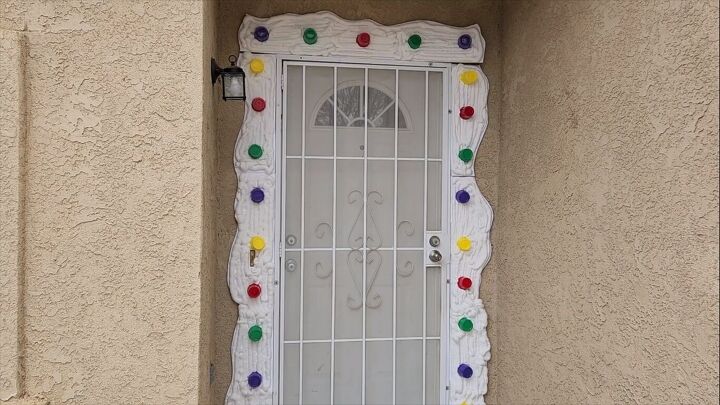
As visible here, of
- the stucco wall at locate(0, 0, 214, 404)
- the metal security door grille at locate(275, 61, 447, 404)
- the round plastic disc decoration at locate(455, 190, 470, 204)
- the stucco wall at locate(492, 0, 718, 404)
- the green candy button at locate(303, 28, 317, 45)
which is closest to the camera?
the stucco wall at locate(492, 0, 718, 404)

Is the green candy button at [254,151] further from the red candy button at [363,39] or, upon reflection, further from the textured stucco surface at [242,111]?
the red candy button at [363,39]

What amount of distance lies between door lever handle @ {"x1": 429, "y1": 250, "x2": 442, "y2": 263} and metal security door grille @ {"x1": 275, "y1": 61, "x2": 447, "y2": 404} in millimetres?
33

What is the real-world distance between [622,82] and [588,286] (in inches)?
56.5

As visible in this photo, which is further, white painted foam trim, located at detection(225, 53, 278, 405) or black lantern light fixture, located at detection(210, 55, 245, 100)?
white painted foam trim, located at detection(225, 53, 278, 405)

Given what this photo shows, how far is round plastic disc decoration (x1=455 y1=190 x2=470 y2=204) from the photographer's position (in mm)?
5008

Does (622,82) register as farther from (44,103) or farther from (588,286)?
(44,103)

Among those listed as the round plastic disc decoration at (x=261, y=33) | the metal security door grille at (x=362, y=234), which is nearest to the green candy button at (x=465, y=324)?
the metal security door grille at (x=362, y=234)

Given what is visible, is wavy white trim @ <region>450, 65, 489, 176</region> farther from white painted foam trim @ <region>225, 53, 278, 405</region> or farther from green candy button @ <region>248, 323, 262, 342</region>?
green candy button @ <region>248, 323, 262, 342</region>

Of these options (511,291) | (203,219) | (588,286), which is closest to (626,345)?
(588,286)

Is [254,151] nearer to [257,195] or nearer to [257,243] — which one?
[257,195]

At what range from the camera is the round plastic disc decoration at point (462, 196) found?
501 centimetres

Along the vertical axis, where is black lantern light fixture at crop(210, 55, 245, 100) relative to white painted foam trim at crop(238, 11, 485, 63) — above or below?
below

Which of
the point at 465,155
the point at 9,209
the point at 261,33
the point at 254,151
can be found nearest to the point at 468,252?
the point at 465,155

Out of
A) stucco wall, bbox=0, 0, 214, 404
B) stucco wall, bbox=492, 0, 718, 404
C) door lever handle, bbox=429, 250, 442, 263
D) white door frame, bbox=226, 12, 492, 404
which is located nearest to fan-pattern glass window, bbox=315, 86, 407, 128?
white door frame, bbox=226, 12, 492, 404
